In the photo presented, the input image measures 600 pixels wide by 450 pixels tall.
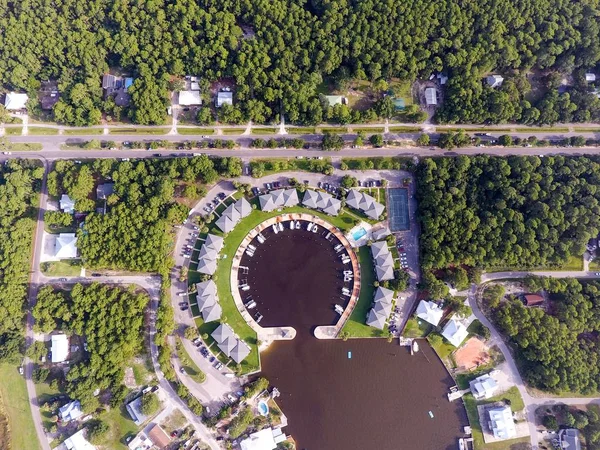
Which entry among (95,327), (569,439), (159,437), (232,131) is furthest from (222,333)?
(569,439)

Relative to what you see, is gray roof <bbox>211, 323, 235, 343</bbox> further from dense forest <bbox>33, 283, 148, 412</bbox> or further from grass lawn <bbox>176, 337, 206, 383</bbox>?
dense forest <bbox>33, 283, 148, 412</bbox>

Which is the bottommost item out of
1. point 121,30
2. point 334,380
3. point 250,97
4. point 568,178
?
point 334,380

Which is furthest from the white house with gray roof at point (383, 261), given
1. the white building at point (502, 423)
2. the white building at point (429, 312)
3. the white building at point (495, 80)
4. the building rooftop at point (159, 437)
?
the building rooftop at point (159, 437)

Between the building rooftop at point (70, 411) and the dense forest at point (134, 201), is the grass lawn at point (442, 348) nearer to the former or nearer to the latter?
the dense forest at point (134, 201)

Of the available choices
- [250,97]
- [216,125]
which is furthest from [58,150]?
[250,97]

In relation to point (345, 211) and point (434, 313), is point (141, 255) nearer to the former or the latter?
point (345, 211)
